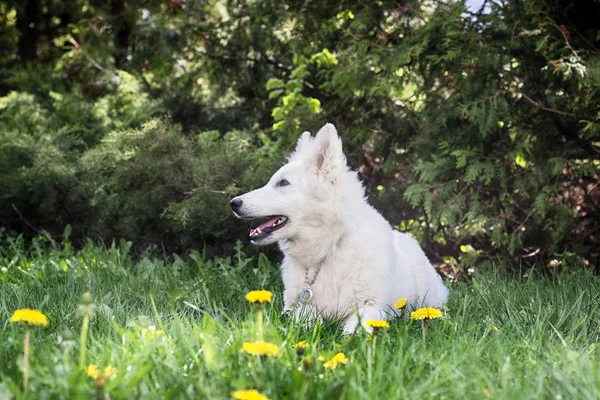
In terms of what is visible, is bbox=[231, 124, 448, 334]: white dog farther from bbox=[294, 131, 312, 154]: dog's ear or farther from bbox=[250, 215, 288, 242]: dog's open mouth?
bbox=[294, 131, 312, 154]: dog's ear

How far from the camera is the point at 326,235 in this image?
3.58m

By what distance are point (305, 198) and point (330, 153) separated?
0.27 meters

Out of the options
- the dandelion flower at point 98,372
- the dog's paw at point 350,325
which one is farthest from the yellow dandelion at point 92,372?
the dog's paw at point 350,325

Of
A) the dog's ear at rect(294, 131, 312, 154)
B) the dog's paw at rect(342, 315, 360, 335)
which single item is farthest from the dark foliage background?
the dog's paw at rect(342, 315, 360, 335)

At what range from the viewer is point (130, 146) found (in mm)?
5555

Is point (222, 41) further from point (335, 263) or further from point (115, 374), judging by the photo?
point (115, 374)

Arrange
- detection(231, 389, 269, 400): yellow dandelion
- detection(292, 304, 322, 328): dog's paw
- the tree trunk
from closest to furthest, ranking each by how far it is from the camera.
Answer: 1. detection(231, 389, 269, 400): yellow dandelion
2. detection(292, 304, 322, 328): dog's paw
3. the tree trunk

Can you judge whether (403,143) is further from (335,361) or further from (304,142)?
(335,361)

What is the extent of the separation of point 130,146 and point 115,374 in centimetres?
366

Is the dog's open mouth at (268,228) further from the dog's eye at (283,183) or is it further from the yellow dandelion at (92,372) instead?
the yellow dandelion at (92,372)

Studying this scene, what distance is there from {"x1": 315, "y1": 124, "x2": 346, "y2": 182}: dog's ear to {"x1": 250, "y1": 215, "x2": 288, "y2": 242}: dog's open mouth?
34 centimetres

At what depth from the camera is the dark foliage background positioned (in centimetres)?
489

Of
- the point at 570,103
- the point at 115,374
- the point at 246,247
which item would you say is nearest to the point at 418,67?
the point at 570,103

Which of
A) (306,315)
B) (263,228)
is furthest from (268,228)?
(306,315)
